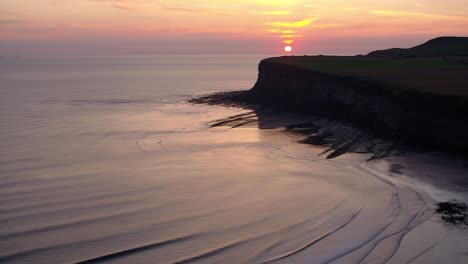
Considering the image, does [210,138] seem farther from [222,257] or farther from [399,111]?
[222,257]

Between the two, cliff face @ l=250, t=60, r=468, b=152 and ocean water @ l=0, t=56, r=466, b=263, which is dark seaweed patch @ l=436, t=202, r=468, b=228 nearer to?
ocean water @ l=0, t=56, r=466, b=263

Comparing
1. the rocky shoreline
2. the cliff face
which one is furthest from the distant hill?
the cliff face

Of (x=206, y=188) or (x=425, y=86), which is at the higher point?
(x=425, y=86)

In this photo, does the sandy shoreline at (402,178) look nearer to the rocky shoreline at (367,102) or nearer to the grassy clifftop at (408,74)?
the rocky shoreline at (367,102)

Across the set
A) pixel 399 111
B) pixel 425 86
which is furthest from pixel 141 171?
pixel 425 86

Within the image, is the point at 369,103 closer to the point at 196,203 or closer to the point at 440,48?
the point at 196,203

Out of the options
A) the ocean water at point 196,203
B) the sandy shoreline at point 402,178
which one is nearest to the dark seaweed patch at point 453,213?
the sandy shoreline at point 402,178
